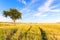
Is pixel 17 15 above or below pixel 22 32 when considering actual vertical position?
above

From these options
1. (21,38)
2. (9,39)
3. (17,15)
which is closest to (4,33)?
(9,39)

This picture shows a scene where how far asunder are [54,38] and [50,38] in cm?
66

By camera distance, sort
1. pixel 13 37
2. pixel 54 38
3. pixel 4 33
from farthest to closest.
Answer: pixel 4 33 < pixel 13 37 < pixel 54 38

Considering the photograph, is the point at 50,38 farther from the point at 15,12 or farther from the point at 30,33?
the point at 15,12

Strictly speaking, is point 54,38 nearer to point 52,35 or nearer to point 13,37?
point 52,35

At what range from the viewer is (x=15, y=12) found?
2159 inches

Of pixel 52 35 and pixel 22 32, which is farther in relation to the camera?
pixel 22 32

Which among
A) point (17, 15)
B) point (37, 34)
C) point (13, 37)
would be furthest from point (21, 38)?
point (17, 15)

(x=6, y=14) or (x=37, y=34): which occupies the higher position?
(x=6, y=14)

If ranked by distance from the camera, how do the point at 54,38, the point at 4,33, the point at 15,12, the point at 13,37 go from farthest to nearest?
1. the point at 15,12
2. the point at 4,33
3. the point at 13,37
4. the point at 54,38

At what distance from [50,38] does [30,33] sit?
3.97 m

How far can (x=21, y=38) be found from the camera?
2189 centimetres

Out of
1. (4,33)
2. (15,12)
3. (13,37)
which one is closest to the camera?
(13,37)

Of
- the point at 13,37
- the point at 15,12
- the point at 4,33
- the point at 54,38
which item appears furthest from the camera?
the point at 15,12
